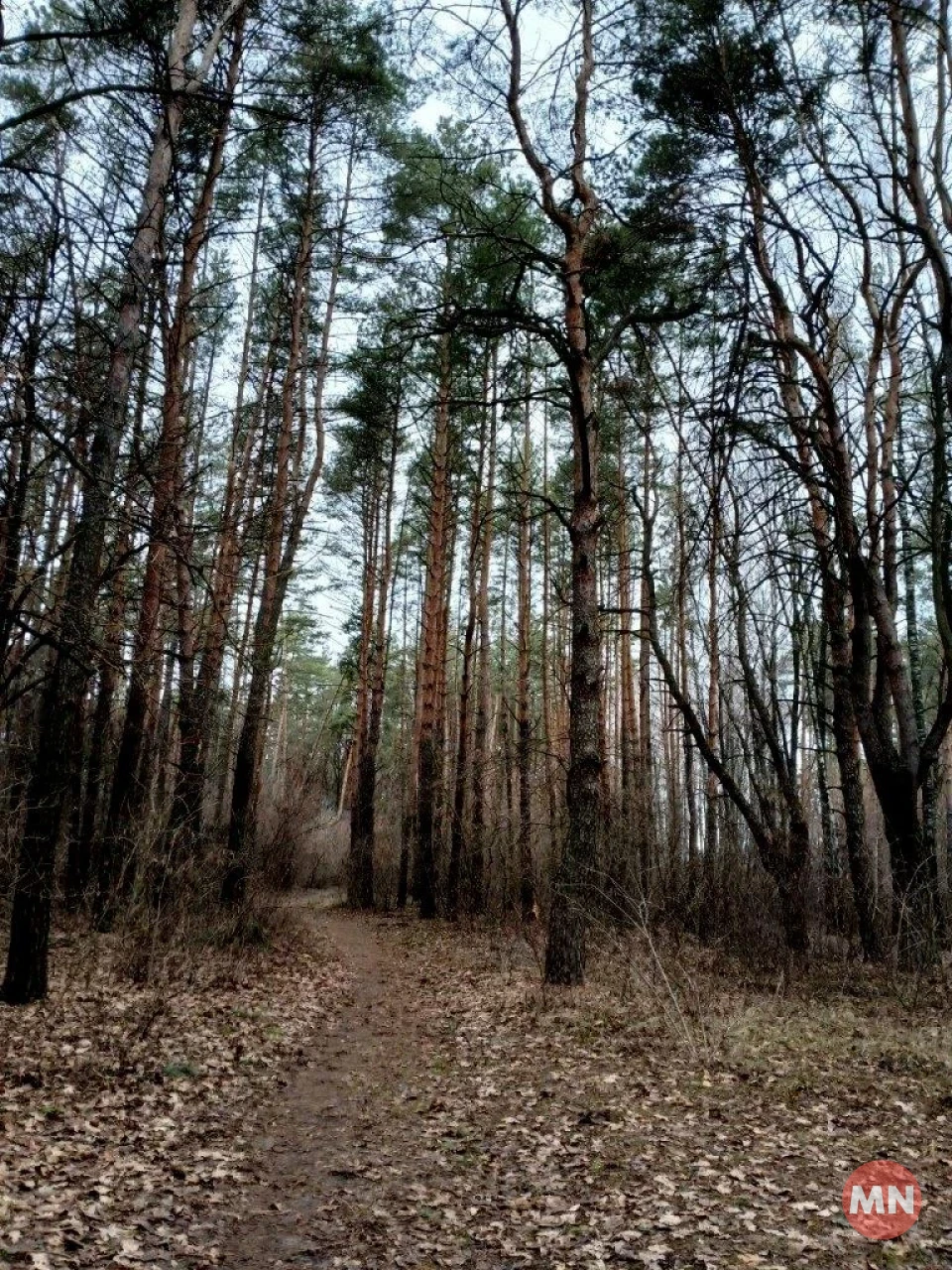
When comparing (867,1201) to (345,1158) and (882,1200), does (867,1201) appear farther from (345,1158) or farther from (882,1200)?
(345,1158)

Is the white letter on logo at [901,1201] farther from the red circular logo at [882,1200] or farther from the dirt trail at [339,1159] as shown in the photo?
the dirt trail at [339,1159]

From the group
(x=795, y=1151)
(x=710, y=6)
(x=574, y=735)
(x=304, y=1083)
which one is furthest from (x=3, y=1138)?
(x=710, y=6)

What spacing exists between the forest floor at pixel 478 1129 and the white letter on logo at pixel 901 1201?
0.08 m

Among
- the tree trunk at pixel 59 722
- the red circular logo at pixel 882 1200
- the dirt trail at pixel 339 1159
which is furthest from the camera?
the tree trunk at pixel 59 722

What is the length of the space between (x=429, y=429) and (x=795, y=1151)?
15800 millimetres

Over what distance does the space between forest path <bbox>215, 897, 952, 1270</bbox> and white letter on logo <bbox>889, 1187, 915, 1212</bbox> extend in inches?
3.7

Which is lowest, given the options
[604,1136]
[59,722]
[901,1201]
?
[604,1136]

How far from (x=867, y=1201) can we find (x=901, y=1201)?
0.14 metres

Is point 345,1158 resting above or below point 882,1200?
below

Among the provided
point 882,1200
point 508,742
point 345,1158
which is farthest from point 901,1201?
point 508,742

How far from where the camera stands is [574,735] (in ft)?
25.2

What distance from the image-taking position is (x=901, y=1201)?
3445 mm

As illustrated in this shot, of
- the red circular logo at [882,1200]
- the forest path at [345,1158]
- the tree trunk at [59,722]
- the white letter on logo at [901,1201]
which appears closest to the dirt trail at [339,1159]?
the forest path at [345,1158]

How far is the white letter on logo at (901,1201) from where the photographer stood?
3.39 m
